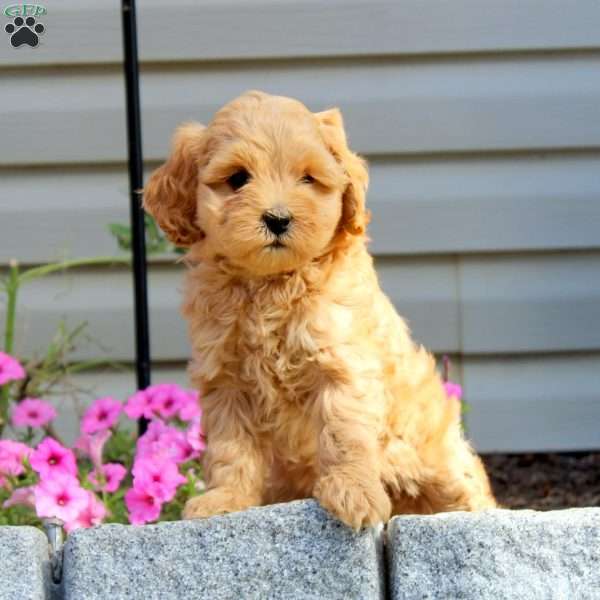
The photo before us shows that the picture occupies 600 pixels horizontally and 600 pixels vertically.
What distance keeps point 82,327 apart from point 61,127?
857 millimetres

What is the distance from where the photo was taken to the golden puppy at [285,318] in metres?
2.97

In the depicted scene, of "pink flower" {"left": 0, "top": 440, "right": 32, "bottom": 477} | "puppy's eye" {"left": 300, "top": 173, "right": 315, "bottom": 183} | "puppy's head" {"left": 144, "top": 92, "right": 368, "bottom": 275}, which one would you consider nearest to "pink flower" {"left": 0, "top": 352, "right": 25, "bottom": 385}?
"pink flower" {"left": 0, "top": 440, "right": 32, "bottom": 477}

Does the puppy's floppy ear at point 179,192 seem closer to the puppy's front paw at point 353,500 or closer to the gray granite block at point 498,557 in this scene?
the puppy's front paw at point 353,500

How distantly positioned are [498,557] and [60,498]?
4.20ft

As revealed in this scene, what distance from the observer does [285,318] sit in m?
3.12

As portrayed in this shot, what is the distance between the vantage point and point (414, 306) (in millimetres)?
5434

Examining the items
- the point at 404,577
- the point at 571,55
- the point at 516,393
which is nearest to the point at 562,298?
the point at 516,393

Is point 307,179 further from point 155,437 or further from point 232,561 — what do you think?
point 155,437

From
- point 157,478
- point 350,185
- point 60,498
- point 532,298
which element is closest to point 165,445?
point 157,478

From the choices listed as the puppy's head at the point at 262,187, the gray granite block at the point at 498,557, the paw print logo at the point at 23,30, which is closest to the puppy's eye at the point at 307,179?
the puppy's head at the point at 262,187

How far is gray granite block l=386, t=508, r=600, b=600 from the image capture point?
284cm

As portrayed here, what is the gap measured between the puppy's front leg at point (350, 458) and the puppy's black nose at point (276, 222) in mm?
414

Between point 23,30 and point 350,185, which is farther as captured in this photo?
point 23,30

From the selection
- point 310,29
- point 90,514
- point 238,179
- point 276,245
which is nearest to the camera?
point 276,245
